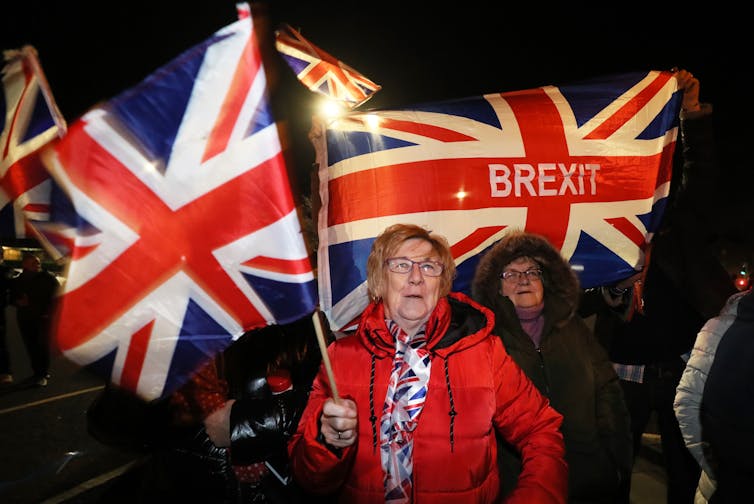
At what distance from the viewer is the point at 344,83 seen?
3939 millimetres

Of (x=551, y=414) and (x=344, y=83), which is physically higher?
(x=344, y=83)

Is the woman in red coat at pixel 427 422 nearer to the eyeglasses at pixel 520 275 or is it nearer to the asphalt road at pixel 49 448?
the eyeglasses at pixel 520 275

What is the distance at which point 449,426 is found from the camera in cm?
178

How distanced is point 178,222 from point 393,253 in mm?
987

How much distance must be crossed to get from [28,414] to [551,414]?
6535 mm

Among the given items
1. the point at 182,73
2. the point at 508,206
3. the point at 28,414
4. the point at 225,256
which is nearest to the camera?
the point at 182,73

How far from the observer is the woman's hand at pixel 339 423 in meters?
1.54

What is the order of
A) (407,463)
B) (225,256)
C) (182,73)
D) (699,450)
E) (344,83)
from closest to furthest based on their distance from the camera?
(182,73)
(225,256)
(407,463)
(699,450)
(344,83)

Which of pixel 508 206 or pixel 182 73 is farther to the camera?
pixel 508 206

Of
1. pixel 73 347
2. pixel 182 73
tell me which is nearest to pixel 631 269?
pixel 182 73

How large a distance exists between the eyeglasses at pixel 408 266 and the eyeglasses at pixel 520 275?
0.64 metres

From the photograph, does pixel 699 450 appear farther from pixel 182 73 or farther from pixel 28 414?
pixel 28 414

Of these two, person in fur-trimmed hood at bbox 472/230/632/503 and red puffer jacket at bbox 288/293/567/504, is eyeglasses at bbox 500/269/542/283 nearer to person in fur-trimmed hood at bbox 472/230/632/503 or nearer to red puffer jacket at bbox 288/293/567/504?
person in fur-trimmed hood at bbox 472/230/632/503

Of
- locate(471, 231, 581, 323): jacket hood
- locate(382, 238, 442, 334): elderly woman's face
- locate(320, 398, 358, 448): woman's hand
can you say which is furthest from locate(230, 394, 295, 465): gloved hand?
locate(471, 231, 581, 323): jacket hood
